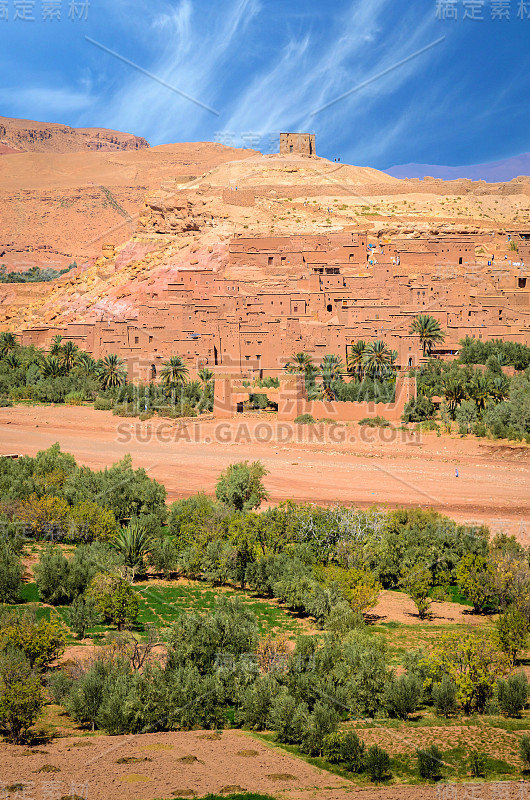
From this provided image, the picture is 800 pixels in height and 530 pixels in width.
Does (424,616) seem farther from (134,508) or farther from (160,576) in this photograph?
(134,508)

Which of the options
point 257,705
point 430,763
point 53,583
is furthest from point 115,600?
point 430,763

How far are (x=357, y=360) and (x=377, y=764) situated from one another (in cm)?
2917

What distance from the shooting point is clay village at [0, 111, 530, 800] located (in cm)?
1131

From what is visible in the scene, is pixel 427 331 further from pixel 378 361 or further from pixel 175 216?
pixel 175 216

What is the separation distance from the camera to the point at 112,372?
41.8m

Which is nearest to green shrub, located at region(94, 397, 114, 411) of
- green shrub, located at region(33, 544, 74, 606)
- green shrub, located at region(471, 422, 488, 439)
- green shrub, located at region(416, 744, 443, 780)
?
green shrub, located at region(471, 422, 488, 439)

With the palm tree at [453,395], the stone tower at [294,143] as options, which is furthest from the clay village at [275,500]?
the stone tower at [294,143]

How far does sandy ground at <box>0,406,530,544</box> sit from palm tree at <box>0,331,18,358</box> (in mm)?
11339

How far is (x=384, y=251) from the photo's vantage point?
51.2 m

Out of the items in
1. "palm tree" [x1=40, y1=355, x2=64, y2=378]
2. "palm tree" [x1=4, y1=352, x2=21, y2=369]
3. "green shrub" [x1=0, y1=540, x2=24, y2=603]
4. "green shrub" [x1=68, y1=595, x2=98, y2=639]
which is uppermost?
"palm tree" [x1=4, y1=352, x2=21, y2=369]

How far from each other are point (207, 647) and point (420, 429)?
21.6 meters

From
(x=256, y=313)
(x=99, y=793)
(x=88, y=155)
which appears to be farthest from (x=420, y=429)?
(x=88, y=155)

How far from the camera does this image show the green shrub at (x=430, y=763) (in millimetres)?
10523

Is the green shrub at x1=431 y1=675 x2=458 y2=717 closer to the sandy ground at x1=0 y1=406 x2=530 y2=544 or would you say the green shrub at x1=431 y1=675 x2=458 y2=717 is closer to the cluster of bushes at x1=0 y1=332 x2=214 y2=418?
the sandy ground at x1=0 y1=406 x2=530 y2=544
